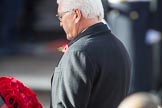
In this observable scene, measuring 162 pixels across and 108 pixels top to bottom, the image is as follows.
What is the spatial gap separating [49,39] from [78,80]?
28.1 feet

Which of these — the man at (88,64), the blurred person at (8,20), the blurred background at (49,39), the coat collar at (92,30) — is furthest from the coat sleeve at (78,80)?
the blurred person at (8,20)

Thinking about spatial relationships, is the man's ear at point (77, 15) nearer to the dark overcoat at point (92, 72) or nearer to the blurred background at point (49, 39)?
the dark overcoat at point (92, 72)

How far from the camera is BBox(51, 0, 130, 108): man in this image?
4.12 metres

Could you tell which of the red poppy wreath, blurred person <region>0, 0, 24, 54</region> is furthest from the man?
blurred person <region>0, 0, 24, 54</region>

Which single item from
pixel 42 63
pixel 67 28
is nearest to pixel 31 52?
pixel 42 63

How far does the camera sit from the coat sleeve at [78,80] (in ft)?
13.5

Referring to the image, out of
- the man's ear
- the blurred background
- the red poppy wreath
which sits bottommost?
the blurred background

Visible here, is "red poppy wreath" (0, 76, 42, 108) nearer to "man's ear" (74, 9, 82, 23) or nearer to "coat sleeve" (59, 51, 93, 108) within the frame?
"coat sleeve" (59, 51, 93, 108)

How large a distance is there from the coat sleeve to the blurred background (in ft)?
12.2

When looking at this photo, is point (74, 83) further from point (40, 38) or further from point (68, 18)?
point (40, 38)

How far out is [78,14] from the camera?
4.30 meters

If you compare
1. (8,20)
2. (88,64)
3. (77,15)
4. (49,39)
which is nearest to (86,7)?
(77,15)

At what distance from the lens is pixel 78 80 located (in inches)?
162

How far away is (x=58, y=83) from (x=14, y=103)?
0.27m
